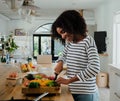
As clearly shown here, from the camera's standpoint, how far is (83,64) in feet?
5.46

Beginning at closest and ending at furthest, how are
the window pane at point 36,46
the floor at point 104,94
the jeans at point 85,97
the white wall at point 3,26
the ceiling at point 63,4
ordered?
1. the jeans at point 85,97
2. the floor at point 104,94
3. the ceiling at point 63,4
4. the white wall at point 3,26
5. the window pane at point 36,46

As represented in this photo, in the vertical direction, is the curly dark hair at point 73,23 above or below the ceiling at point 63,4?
below

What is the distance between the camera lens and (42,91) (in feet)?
5.29

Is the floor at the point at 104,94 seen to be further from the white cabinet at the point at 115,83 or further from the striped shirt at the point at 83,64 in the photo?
the striped shirt at the point at 83,64

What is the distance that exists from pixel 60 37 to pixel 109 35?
5118mm

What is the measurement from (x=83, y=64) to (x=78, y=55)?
73 millimetres

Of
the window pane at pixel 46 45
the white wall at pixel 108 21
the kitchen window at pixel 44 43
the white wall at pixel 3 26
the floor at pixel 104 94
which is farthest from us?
the window pane at pixel 46 45

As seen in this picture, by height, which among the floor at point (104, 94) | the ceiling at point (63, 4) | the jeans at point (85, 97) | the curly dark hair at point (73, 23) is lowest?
the floor at point (104, 94)

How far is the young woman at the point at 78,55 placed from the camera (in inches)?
61.9

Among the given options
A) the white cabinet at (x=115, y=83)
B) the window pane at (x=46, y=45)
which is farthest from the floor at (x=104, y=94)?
the window pane at (x=46, y=45)

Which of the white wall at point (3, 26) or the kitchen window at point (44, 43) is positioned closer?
the white wall at point (3, 26)

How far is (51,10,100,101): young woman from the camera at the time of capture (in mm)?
1572

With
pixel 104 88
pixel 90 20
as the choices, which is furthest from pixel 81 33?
pixel 90 20

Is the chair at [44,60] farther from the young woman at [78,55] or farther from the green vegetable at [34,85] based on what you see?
the green vegetable at [34,85]
